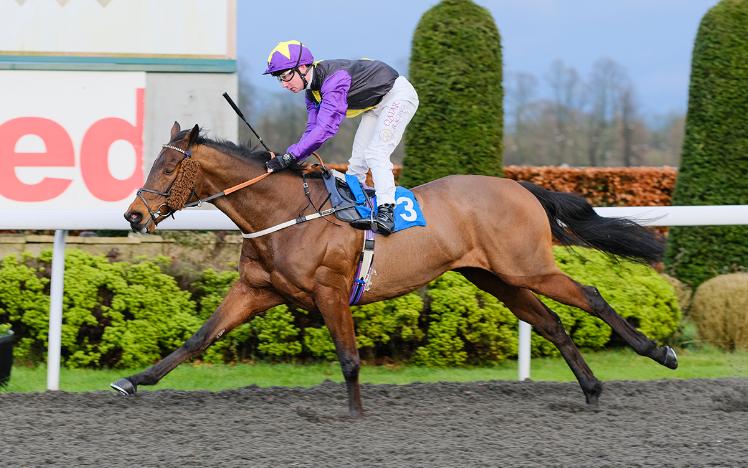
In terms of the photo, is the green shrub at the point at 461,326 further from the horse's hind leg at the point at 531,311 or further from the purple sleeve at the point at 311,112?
the purple sleeve at the point at 311,112

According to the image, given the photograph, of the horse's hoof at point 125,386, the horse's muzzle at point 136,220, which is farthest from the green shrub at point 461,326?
the horse's muzzle at point 136,220

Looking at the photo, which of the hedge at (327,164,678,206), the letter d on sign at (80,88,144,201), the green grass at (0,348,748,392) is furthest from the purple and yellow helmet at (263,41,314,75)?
the hedge at (327,164,678,206)

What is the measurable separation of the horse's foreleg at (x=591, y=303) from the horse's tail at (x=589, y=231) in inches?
14.7

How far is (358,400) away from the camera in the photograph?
450cm

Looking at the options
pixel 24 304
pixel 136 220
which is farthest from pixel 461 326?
pixel 24 304

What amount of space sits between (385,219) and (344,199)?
23 cm

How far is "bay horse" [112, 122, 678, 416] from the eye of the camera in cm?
450

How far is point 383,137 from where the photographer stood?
4.72 m

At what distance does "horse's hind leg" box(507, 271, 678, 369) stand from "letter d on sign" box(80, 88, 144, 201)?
459cm

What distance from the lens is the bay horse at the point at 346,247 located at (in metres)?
4.50

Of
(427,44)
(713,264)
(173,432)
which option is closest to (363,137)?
(173,432)

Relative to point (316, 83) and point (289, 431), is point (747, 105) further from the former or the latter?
point (289, 431)

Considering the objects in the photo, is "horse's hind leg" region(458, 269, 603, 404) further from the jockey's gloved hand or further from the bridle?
the bridle

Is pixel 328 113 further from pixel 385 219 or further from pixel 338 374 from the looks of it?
pixel 338 374
